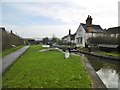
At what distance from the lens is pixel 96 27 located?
216 ft

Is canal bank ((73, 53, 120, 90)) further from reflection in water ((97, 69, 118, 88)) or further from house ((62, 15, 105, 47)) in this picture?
house ((62, 15, 105, 47))

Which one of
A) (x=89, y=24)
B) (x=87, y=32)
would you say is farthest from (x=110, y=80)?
(x=87, y=32)

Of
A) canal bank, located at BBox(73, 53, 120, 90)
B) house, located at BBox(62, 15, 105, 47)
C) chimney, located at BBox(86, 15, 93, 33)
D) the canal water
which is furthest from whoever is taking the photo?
house, located at BBox(62, 15, 105, 47)

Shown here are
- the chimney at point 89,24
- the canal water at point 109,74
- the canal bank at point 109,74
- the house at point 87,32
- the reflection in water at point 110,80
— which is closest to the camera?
the reflection in water at point 110,80

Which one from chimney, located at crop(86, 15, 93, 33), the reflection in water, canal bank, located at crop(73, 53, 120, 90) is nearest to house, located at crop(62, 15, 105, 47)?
chimney, located at crop(86, 15, 93, 33)

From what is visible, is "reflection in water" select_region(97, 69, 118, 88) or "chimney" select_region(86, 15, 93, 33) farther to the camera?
"chimney" select_region(86, 15, 93, 33)

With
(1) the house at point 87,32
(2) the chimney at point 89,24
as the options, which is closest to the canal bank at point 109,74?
(1) the house at point 87,32

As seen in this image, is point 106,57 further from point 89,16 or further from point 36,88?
point 89,16

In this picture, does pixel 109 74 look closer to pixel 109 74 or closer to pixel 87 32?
pixel 109 74

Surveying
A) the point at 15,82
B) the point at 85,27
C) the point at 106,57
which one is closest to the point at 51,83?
the point at 15,82

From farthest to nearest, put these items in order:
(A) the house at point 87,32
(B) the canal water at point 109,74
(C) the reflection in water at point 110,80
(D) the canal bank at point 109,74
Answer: (A) the house at point 87,32 → (B) the canal water at point 109,74 → (D) the canal bank at point 109,74 → (C) the reflection in water at point 110,80

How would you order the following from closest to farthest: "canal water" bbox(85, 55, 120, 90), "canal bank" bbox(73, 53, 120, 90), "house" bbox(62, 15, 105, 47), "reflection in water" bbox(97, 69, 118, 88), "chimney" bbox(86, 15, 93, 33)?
"reflection in water" bbox(97, 69, 118, 88)
"canal bank" bbox(73, 53, 120, 90)
"canal water" bbox(85, 55, 120, 90)
"chimney" bbox(86, 15, 93, 33)
"house" bbox(62, 15, 105, 47)

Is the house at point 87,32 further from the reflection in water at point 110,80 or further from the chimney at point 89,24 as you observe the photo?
the reflection in water at point 110,80

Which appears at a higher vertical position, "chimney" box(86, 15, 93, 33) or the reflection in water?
"chimney" box(86, 15, 93, 33)
